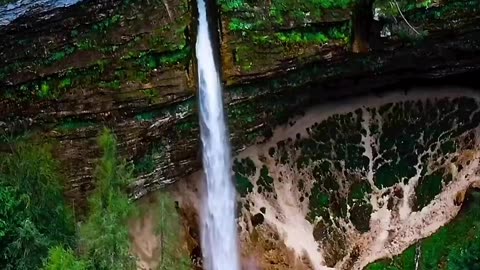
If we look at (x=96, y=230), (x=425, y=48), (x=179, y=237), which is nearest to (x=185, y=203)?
(x=179, y=237)

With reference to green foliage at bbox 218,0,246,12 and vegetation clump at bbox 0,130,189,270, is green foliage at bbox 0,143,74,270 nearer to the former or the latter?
vegetation clump at bbox 0,130,189,270

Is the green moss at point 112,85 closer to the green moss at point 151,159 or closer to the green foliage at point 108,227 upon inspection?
the green foliage at point 108,227

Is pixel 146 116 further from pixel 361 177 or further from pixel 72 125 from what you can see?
pixel 361 177

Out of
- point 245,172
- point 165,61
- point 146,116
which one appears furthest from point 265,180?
point 165,61

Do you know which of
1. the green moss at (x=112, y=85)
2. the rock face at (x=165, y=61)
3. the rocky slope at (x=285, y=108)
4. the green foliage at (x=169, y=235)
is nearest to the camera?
the rock face at (x=165, y=61)

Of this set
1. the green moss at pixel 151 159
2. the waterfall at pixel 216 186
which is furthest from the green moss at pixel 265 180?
the green moss at pixel 151 159


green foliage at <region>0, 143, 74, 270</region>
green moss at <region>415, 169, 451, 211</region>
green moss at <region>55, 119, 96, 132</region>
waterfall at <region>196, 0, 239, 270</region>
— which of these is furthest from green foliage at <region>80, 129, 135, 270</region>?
green moss at <region>415, 169, 451, 211</region>

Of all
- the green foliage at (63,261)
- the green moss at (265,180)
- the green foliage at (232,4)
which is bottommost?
the green moss at (265,180)
